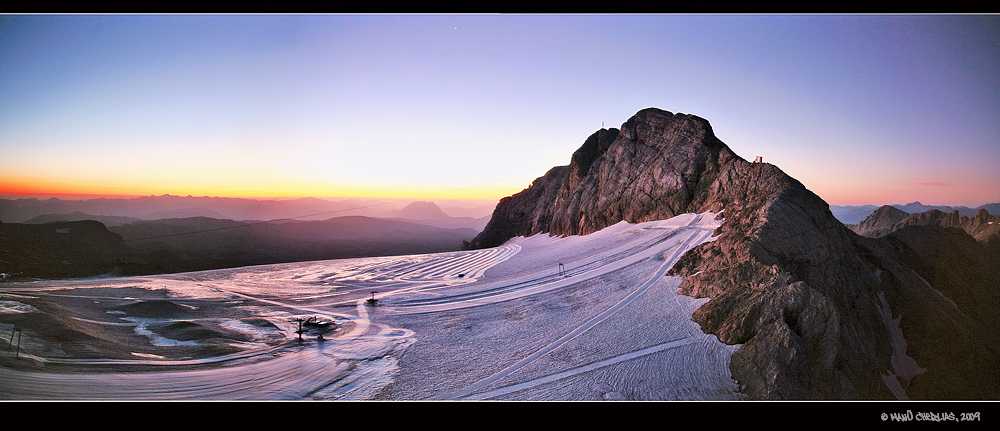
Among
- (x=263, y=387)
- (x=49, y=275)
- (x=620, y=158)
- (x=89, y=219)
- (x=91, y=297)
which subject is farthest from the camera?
(x=620, y=158)

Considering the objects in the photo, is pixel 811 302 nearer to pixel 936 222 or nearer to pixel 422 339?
pixel 422 339

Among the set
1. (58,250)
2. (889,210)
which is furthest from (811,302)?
(889,210)

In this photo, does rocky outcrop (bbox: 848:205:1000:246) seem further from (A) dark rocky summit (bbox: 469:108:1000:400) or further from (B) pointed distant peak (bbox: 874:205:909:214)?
(A) dark rocky summit (bbox: 469:108:1000:400)

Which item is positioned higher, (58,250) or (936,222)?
(936,222)

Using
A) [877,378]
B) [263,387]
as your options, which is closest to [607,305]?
[877,378]

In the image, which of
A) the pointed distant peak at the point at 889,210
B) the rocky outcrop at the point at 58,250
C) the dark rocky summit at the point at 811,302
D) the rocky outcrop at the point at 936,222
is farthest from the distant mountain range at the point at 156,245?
the pointed distant peak at the point at 889,210

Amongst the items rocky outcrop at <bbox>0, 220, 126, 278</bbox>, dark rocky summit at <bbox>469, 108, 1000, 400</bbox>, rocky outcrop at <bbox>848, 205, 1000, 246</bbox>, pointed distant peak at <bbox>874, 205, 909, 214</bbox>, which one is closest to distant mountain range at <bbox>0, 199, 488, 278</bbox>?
rocky outcrop at <bbox>0, 220, 126, 278</bbox>
